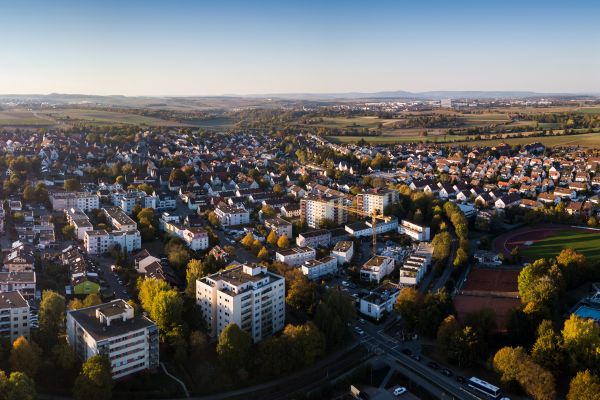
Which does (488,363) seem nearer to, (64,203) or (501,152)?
(64,203)

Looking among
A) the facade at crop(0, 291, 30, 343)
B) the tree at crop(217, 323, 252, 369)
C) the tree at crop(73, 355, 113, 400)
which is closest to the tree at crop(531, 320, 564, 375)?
the tree at crop(217, 323, 252, 369)

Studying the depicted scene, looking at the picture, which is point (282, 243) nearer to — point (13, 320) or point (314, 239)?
point (314, 239)

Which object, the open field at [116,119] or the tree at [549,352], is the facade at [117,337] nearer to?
the tree at [549,352]

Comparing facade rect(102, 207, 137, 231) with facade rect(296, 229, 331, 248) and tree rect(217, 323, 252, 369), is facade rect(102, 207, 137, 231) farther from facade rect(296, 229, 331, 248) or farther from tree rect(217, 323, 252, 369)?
tree rect(217, 323, 252, 369)

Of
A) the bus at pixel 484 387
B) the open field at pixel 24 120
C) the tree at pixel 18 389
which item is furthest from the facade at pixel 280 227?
the open field at pixel 24 120

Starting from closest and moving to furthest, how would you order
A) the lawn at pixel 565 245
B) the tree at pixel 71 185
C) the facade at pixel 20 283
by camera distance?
1. the facade at pixel 20 283
2. the lawn at pixel 565 245
3. the tree at pixel 71 185
